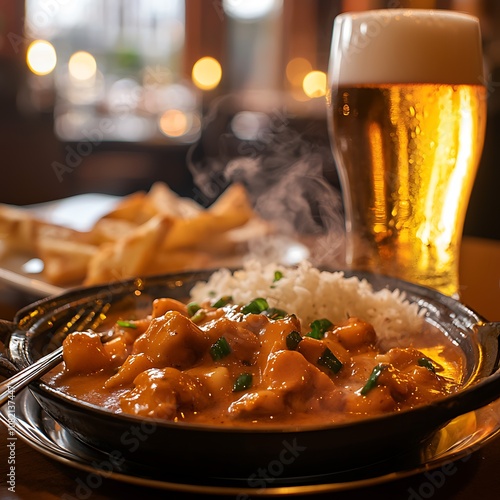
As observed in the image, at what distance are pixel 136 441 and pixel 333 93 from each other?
1.42 m

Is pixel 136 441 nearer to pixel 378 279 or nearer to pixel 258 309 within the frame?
pixel 258 309

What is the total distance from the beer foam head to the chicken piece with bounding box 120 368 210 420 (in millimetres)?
1184

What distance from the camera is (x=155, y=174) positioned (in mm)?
9531

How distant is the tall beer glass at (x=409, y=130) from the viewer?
2041 mm

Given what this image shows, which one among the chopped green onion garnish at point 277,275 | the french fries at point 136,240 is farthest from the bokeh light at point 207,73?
the chopped green onion garnish at point 277,275

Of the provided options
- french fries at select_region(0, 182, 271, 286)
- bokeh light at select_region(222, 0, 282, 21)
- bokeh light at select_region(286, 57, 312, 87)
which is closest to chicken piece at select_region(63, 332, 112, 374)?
french fries at select_region(0, 182, 271, 286)

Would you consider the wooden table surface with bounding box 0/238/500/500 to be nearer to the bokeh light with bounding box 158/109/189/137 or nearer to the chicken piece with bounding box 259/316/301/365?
the chicken piece with bounding box 259/316/301/365

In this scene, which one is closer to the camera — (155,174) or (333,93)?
(333,93)

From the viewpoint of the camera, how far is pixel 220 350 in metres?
1.34

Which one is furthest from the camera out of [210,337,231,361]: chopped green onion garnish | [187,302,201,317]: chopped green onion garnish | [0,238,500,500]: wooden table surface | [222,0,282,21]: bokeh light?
[222,0,282,21]: bokeh light

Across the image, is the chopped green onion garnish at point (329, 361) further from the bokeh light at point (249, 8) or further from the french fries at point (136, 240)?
the bokeh light at point (249, 8)

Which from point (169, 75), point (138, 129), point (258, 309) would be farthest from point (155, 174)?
point (258, 309)

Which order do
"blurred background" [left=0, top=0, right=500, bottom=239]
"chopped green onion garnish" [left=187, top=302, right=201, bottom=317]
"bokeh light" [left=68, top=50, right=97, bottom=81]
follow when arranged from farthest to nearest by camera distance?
"bokeh light" [left=68, top=50, right=97, bottom=81], "blurred background" [left=0, top=0, right=500, bottom=239], "chopped green onion garnish" [left=187, top=302, right=201, bottom=317]

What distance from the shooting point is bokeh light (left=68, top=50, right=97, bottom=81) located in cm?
1147
